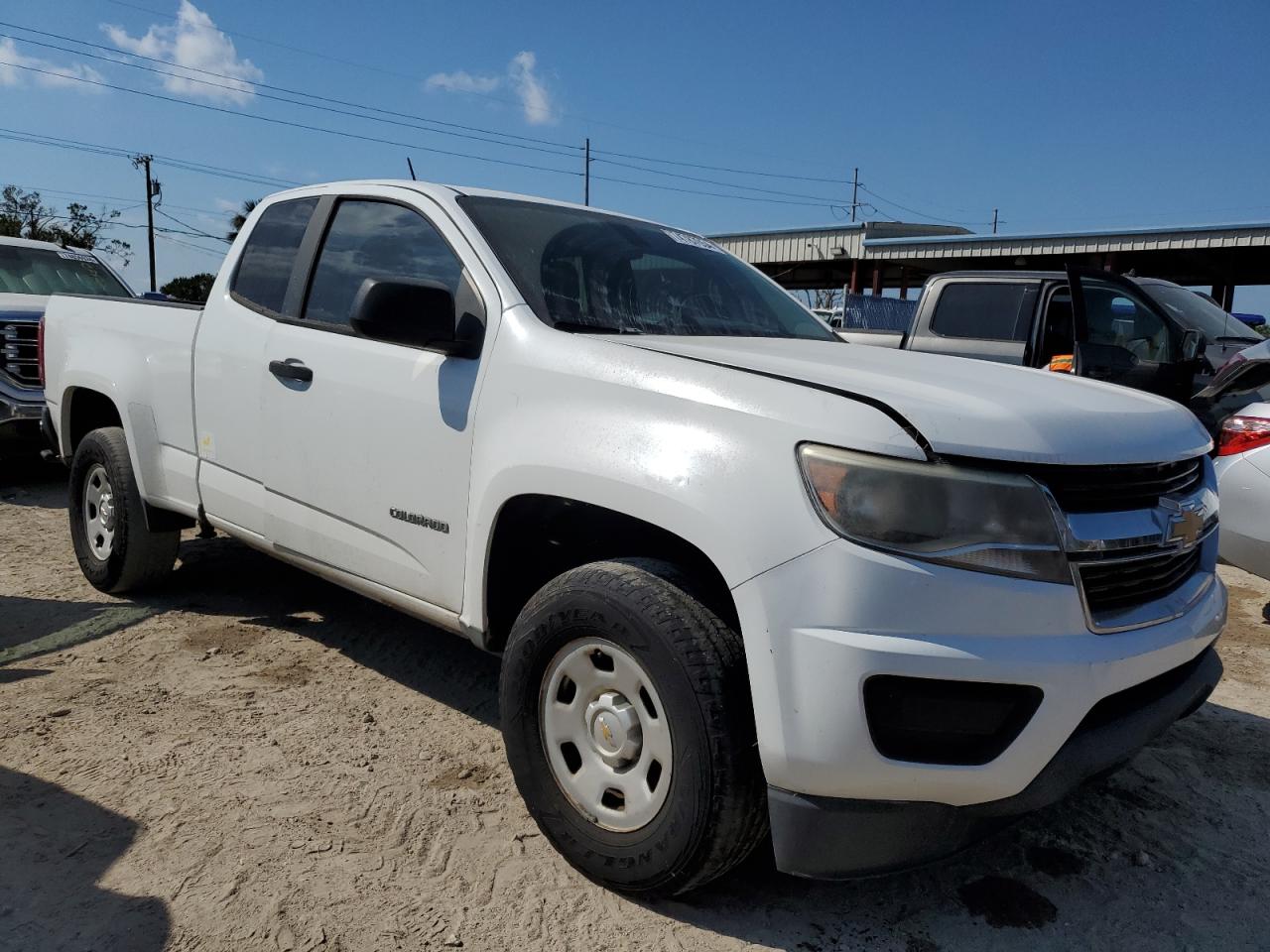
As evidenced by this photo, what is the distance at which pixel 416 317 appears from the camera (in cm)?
270

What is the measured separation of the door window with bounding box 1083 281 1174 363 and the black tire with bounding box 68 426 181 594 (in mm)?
6029

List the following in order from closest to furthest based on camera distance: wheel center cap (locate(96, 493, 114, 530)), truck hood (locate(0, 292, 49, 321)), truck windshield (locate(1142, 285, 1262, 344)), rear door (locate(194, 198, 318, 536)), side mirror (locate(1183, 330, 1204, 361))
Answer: rear door (locate(194, 198, 318, 536)), wheel center cap (locate(96, 493, 114, 530)), side mirror (locate(1183, 330, 1204, 361)), truck windshield (locate(1142, 285, 1262, 344)), truck hood (locate(0, 292, 49, 321))

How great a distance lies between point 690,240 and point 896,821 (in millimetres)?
2428

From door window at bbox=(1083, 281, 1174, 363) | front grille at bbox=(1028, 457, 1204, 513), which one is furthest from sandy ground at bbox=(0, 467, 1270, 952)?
door window at bbox=(1083, 281, 1174, 363)

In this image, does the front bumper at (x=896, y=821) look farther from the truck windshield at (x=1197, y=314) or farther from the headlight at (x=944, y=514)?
the truck windshield at (x=1197, y=314)

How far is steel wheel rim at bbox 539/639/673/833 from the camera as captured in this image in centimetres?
226

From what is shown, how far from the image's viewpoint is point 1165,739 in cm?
343

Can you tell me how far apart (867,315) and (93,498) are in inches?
723

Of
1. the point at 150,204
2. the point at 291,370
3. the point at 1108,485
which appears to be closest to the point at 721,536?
the point at 1108,485

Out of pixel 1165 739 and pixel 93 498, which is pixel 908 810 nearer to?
pixel 1165 739

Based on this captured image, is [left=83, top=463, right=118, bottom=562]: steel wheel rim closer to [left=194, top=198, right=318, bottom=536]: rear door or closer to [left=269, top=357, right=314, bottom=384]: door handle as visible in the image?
[left=194, top=198, right=318, bottom=536]: rear door

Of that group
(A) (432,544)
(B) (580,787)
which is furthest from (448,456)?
(B) (580,787)

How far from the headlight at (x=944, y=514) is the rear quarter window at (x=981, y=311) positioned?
19.0 ft

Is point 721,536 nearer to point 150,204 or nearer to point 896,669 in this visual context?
point 896,669
